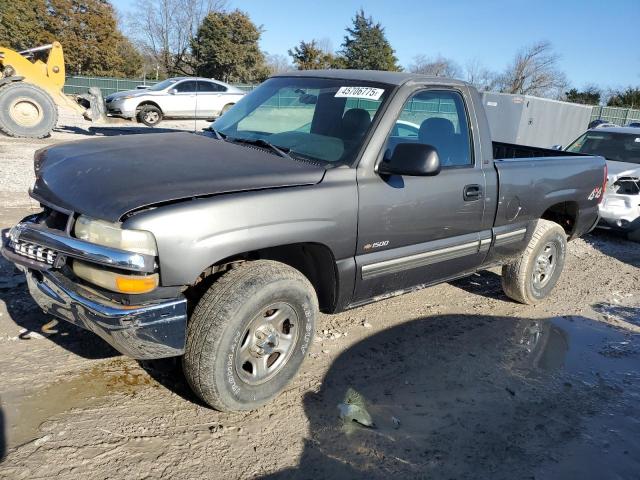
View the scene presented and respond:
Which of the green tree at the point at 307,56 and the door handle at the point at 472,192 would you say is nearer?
the door handle at the point at 472,192

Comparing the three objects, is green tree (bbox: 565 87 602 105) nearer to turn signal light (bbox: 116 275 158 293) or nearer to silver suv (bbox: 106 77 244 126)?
silver suv (bbox: 106 77 244 126)

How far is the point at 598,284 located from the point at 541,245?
1.59 m

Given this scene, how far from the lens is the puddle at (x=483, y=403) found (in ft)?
8.89

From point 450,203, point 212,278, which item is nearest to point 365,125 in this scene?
point 450,203

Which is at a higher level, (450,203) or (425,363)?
(450,203)

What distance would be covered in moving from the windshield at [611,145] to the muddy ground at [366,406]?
16.8 feet

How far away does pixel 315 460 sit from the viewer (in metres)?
2.63

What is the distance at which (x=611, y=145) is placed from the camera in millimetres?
8859

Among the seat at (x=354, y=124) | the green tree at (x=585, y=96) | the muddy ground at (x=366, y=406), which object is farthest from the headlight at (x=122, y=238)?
the green tree at (x=585, y=96)

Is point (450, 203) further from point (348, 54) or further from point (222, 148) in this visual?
point (348, 54)

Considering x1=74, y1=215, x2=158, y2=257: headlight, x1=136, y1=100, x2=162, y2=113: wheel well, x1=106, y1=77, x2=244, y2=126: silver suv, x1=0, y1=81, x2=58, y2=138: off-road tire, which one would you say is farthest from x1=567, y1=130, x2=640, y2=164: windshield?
x1=136, y1=100, x2=162, y2=113: wheel well

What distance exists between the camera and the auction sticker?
3443mm

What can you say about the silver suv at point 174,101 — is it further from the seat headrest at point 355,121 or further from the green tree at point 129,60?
the green tree at point 129,60

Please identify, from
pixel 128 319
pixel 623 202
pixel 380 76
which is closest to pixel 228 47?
pixel 623 202
